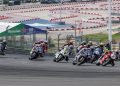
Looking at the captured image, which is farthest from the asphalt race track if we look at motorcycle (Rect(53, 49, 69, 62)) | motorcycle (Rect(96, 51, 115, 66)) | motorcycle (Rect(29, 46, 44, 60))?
motorcycle (Rect(29, 46, 44, 60))

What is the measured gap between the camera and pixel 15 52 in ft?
159

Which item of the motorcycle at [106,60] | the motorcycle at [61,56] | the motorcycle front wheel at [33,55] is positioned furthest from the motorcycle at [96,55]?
the motorcycle front wheel at [33,55]

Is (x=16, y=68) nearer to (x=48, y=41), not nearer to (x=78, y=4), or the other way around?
(x=48, y=41)

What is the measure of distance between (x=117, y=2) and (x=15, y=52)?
56.3 m

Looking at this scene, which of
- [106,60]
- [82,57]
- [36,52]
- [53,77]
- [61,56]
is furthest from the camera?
[36,52]

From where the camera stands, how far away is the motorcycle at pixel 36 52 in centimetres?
4225

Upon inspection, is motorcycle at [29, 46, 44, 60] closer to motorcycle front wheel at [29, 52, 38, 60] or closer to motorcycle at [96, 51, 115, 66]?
motorcycle front wheel at [29, 52, 38, 60]

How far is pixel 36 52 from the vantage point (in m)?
42.7

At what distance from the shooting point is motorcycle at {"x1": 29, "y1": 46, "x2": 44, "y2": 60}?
42.2 metres

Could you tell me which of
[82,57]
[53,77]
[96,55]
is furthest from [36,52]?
[53,77]

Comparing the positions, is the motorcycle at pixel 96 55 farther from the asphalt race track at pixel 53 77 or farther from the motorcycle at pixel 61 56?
the asphalt race track at pixel 53 77

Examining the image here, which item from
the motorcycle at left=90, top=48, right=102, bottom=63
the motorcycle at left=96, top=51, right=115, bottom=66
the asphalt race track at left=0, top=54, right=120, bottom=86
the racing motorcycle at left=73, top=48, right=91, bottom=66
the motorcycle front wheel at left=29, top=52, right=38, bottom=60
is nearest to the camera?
the asphalt race track at left=0, top=54, right=120, bottom=86

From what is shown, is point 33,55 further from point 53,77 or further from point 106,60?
point 53,77

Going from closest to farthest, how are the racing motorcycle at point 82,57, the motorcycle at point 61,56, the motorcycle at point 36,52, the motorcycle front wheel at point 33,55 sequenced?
the racing motorcycle at point 82,57 → the motorcycle at point 61,56 → the motorcycle front wheel at point 33,55 → the motorcycle at point 36,52
